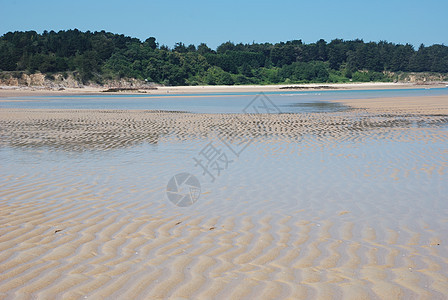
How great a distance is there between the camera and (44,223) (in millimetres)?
5617

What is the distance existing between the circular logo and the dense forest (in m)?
87.5

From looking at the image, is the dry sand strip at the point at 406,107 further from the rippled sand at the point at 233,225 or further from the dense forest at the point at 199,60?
the dense forest at the point at 199,60

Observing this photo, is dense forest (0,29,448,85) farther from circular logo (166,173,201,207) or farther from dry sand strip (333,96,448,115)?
circular logo (166,173,201,207)

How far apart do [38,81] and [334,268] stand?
3725 inches

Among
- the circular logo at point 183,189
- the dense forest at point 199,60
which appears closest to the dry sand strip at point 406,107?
the circular logo at point 183,189

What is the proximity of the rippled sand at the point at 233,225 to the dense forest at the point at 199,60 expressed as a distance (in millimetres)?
86522

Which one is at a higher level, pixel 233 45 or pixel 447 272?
pixel 233 45

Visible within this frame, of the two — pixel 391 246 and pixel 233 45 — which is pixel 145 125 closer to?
pixel 391 246

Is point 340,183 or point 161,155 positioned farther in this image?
point 161,155

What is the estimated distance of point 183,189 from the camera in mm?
7711

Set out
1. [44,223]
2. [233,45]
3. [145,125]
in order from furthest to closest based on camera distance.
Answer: [233,45] < [145,125] < [44,223]

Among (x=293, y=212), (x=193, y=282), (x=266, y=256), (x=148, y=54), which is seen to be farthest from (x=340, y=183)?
(x=148, y=54)

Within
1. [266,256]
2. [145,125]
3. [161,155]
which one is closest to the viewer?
[266,256]

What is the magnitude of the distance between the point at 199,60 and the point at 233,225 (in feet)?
395
